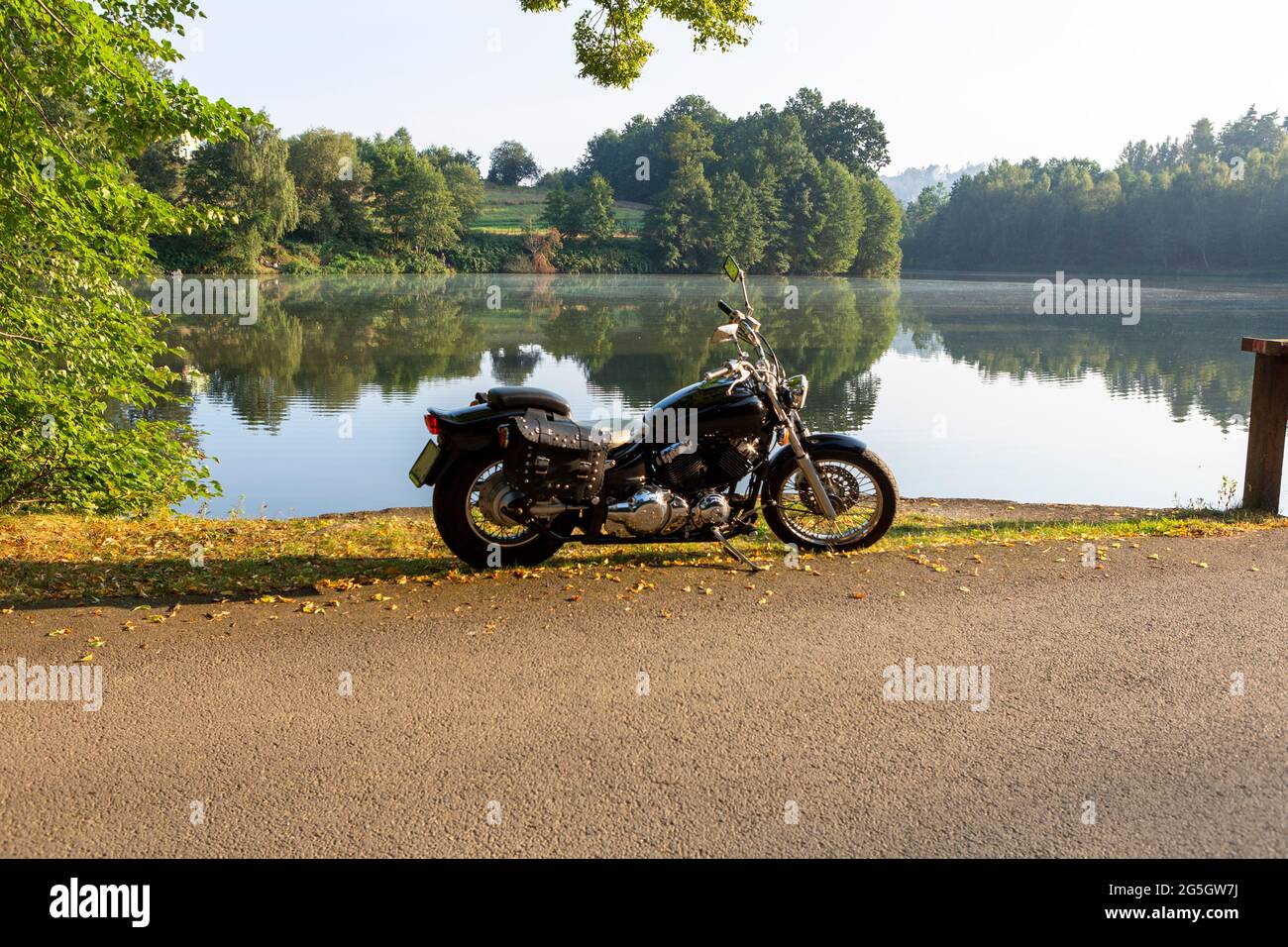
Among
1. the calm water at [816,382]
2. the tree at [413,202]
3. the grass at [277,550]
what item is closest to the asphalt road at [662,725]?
the grass at [277,550]

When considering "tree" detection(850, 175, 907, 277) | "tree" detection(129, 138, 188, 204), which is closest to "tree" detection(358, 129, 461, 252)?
"tree" detection(129, 138, 188, 204)

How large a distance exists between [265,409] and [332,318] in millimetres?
21011

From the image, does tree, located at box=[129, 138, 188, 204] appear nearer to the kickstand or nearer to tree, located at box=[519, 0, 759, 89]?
tree, located at box=[519, 0, 759, 89]

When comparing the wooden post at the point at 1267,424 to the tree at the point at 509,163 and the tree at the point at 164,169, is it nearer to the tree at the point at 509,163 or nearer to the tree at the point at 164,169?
the tree at the point at 164,169

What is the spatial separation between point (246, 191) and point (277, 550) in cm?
7021

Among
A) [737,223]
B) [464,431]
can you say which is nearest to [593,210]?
[737,223]

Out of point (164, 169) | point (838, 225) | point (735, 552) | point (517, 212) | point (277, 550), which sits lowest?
point (277, 550)

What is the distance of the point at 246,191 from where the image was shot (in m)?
70.9

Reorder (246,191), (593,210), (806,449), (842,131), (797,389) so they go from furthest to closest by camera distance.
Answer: (842,131), (593,210), (246,191), (806,449), (797,389)

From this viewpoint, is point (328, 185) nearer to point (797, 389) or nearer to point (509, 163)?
point (509, 163)

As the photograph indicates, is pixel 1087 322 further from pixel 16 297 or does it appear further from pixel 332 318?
pixel 16 297

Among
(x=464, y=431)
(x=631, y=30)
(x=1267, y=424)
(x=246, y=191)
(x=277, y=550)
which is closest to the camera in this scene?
(x=464, y=431)

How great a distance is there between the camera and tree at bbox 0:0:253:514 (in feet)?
24.8

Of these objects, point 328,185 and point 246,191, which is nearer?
point 246,191
